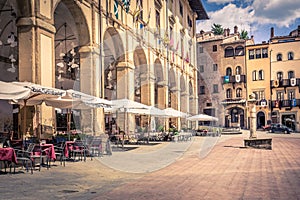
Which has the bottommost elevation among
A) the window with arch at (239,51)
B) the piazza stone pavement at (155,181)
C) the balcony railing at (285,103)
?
the piazza stone pavement at (155,181)

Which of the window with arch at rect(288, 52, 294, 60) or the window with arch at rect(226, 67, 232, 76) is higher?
the window with arch at rect(288, 52, 294, 60)

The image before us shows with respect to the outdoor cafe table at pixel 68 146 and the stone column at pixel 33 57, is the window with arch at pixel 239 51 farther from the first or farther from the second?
the outdoor cafe table at pixel 68 146

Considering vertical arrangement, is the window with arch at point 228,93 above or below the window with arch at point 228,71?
below

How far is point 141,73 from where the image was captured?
25.6m

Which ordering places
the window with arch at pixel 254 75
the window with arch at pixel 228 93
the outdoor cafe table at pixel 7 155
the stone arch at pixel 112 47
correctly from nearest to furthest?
the outdoor cafe table at pixel 7 155, the stone arch at pixel 112 47, the window with arch at pixel 254 75, the window with arch at pixel 228 93

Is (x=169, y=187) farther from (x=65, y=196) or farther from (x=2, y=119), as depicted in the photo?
(x=2, y=119)

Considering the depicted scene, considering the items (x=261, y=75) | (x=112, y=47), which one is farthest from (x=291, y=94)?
(x=112, y=47)

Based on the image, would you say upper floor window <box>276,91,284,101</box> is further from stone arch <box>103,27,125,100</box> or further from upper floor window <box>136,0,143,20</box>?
stone arch <box>103,27,125,100</box>

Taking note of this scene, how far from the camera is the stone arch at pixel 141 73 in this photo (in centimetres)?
2480

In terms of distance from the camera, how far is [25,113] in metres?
11.9

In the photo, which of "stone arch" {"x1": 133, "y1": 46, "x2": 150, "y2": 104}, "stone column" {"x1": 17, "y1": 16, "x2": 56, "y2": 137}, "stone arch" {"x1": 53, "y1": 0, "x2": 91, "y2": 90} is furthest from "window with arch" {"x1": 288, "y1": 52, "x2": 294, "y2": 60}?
"stone column" {"x1": 17, "y1": 16, "x2": 56, "y2": 137}

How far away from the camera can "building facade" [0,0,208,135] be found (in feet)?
39.8

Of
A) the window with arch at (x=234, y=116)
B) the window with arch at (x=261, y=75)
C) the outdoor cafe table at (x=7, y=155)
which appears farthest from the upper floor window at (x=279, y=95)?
the outdoor cafe table at (x=7, y=155)

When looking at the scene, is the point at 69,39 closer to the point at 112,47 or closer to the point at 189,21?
the point at 112,47
